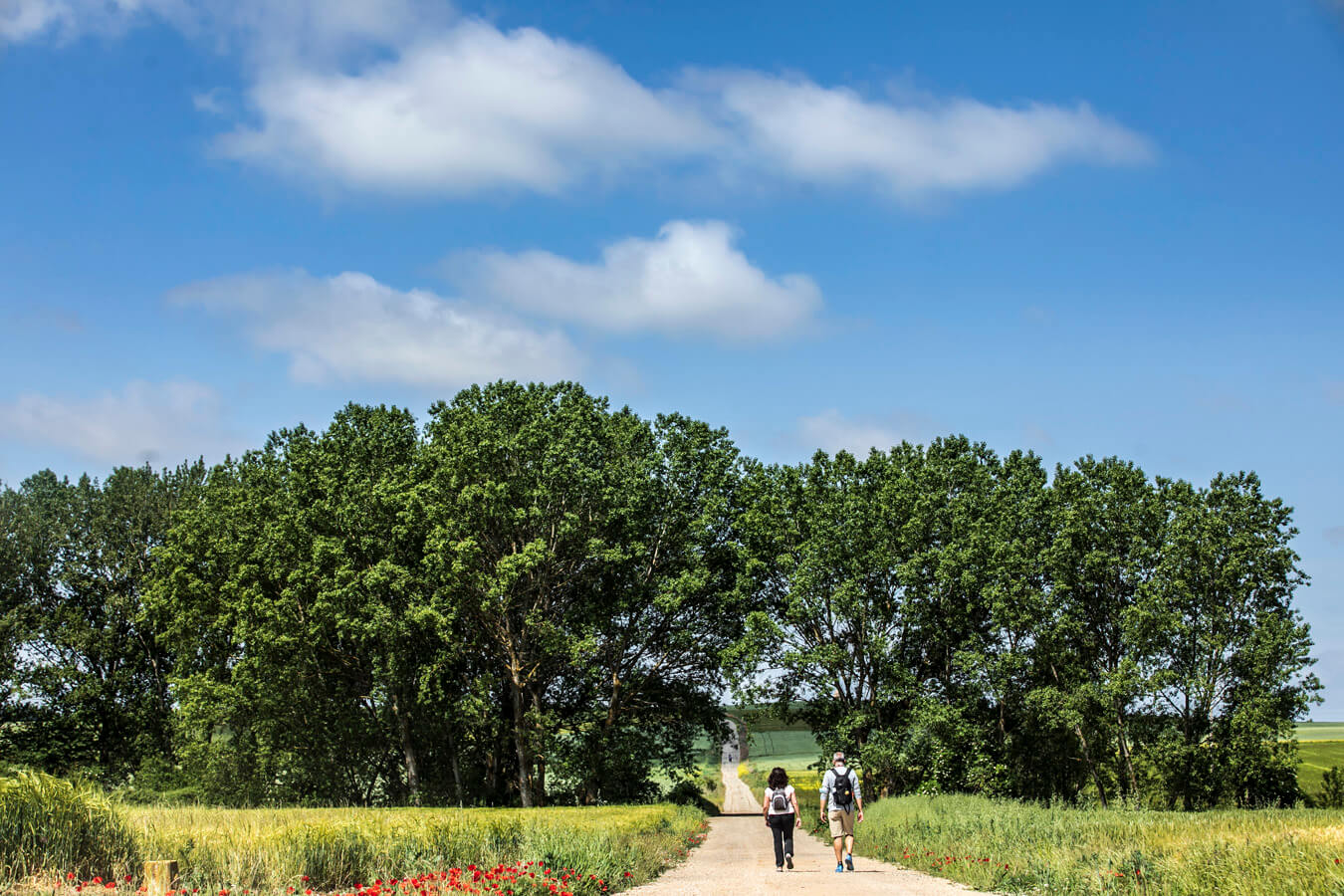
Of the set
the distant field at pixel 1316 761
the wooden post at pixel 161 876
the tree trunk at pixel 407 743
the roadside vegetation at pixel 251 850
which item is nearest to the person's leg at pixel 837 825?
the roadside vegetation at pixel 251 850

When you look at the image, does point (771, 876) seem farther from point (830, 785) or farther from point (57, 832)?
point (57, 832)

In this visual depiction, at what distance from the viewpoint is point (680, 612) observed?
42750mm

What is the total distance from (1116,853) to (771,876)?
5.56 m

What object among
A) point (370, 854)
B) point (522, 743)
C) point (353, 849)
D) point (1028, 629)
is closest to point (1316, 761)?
point (1028, 629)

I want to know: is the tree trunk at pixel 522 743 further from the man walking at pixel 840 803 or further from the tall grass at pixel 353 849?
the man walking at pixel 840 803

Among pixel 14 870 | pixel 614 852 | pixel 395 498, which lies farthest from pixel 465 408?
pixel 14 870

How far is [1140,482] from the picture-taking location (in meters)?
43.2

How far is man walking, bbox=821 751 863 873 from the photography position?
17.7 m

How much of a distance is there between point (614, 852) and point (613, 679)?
2491 centimetres

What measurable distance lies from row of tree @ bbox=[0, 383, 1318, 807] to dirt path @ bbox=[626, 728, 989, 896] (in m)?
14.3

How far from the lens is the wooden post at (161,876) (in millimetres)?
10773

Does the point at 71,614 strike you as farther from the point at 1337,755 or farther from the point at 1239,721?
the point at 1337,755

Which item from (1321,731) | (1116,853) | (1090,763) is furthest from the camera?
(1321,731)

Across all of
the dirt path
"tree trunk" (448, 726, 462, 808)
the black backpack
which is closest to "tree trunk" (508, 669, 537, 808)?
"tree trunk" (448, 726, 462, 808)
